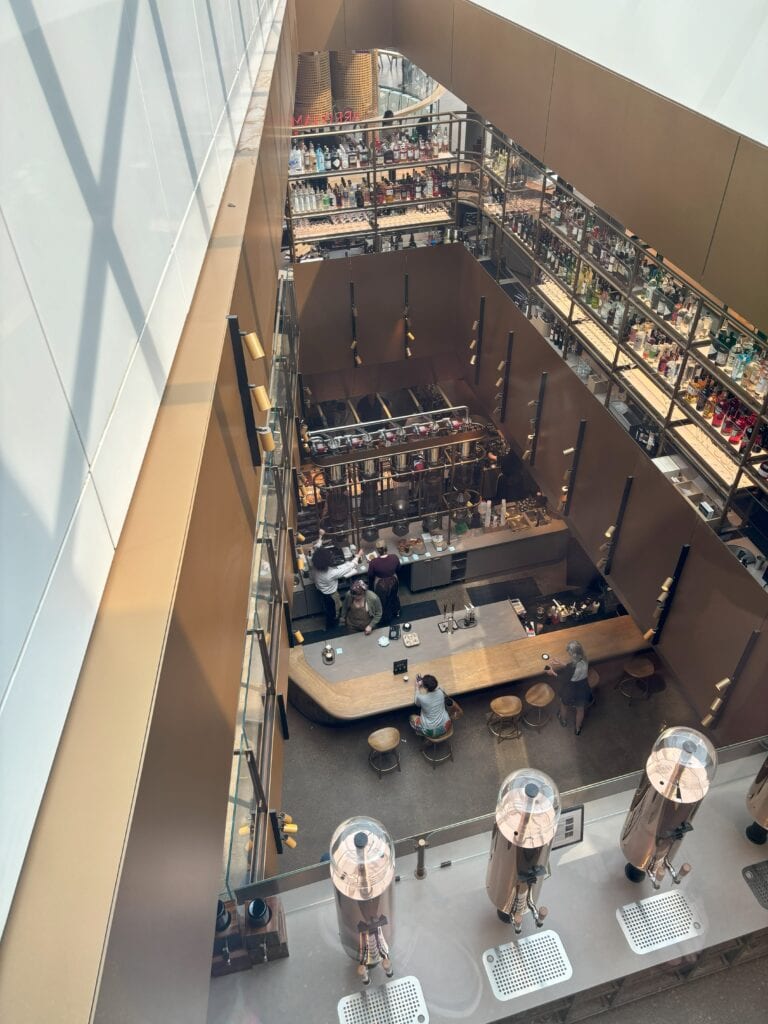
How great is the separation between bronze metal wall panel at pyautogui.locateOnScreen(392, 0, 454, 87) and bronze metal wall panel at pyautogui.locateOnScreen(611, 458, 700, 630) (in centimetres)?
518

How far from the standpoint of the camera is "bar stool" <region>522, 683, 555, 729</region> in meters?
6.75

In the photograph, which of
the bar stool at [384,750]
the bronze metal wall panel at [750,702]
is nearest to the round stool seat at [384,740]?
the bar stool at [384,750]

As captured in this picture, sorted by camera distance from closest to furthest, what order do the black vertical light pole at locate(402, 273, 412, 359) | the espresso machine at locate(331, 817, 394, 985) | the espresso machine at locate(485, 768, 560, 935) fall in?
the espresso machine at locate(331, 817, 394, 985) < the espresso machine at locate(485, 768, 560, 935) < the black vertical light pole at locate(402, 273, 412, 359)

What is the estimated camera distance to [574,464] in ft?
22.4

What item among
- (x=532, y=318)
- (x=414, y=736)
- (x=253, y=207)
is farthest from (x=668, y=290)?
(x=414, y=736)

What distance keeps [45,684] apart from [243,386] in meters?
1.57

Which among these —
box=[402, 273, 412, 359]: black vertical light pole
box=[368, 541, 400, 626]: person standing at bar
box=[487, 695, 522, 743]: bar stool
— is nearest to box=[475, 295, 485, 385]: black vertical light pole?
box=[402, 273, 412, 359]: black vertical light pole

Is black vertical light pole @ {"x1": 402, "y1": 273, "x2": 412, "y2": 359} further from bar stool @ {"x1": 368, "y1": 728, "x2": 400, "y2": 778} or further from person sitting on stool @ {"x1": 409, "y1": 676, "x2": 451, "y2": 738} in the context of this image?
bar stool @ {"x1": 368, "y1": 728, "x2": 400, "y2": 778}

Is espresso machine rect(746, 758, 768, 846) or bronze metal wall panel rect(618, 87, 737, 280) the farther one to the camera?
bronze metal wall panel rect(618, 87, 737, 280)

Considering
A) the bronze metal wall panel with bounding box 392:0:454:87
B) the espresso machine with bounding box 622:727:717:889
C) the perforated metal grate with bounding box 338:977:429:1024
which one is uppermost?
the bronze metal wall panel with bounding box 392:0:454:87

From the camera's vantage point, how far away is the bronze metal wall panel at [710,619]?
15.5 ft

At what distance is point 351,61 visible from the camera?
39.0 feet

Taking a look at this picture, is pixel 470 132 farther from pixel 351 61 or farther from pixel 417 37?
pixel 351 61

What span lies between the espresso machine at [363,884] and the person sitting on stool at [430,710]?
3.19 meters
